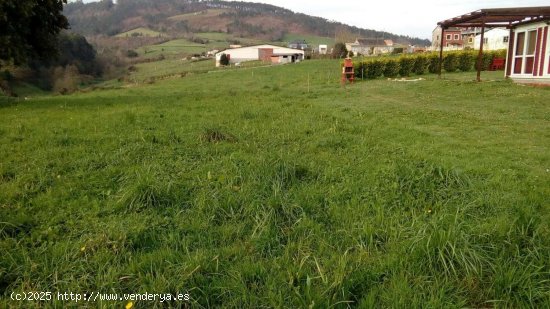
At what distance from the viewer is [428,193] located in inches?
176

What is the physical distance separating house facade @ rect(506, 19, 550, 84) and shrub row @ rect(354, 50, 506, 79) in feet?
27.7

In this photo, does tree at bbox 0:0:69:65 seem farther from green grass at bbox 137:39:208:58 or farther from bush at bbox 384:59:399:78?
green grass at bbox 137:39:208:58

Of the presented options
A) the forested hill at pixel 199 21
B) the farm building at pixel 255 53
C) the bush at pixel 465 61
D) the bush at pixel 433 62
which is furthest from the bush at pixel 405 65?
the forested hill at pixel 199 21

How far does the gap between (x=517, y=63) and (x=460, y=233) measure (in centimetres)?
1984

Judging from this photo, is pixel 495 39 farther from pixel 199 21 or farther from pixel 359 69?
pixel 199 21

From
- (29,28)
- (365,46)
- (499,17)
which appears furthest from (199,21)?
(499,17)

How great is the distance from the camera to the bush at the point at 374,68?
26.8 meters

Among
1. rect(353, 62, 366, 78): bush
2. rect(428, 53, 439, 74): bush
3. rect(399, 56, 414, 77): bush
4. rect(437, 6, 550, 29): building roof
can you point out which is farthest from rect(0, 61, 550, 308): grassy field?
rect(428, 53, 439, 74): bush

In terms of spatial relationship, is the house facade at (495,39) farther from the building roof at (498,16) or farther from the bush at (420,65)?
the building roof at (498,16)

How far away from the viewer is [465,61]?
1163 inches

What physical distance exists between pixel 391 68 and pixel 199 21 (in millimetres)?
138244

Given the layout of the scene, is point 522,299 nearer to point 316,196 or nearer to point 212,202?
point 316,196

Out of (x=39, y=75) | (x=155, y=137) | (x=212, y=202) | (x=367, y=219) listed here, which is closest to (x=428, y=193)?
(x=367, y=219)

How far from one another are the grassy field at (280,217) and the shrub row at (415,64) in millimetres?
19995
